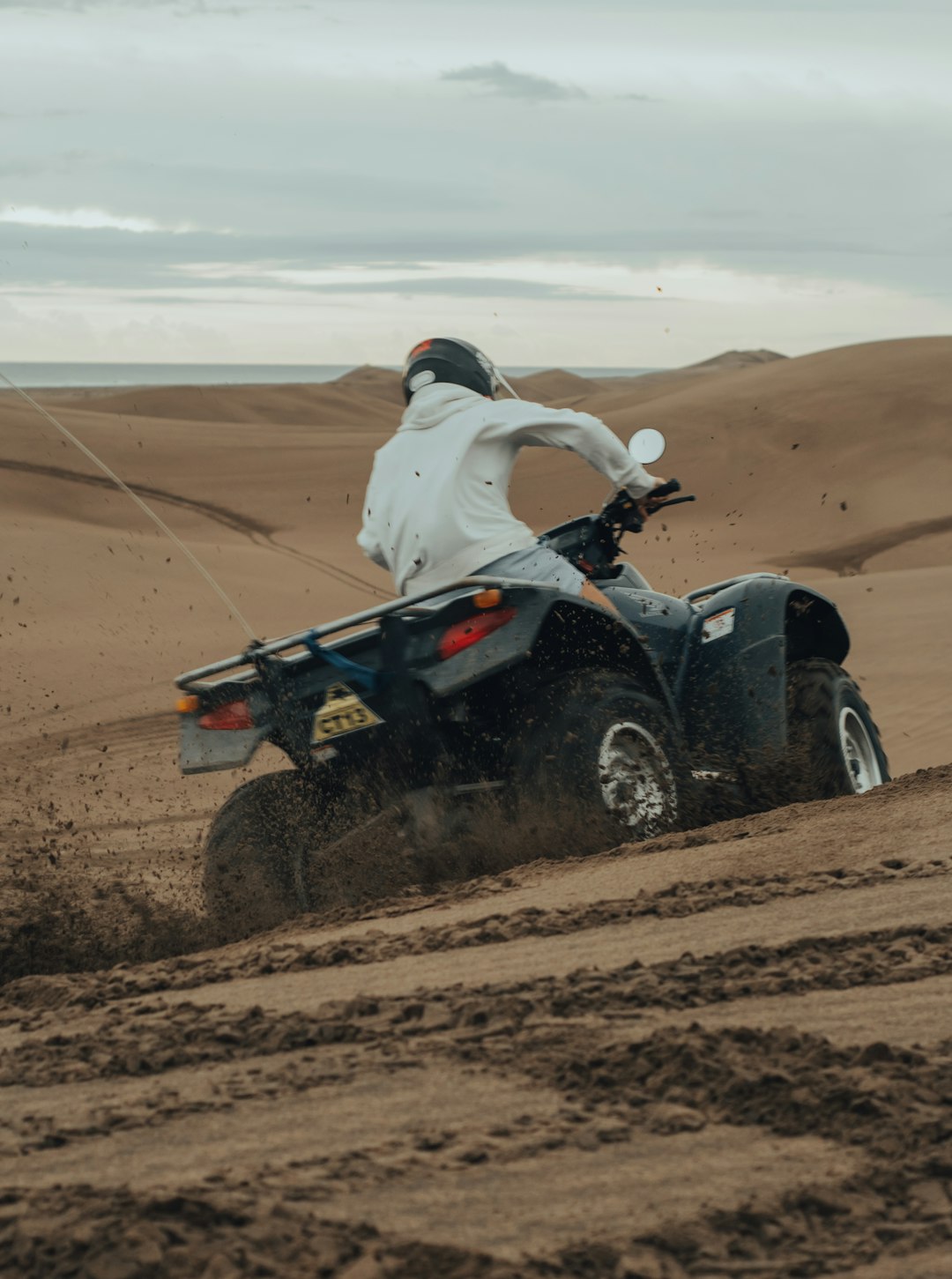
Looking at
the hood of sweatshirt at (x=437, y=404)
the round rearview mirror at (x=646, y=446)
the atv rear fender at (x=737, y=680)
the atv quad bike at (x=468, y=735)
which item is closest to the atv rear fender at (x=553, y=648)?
the atv quad bike at (x=468, y=735)

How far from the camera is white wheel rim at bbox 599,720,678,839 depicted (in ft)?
15.4

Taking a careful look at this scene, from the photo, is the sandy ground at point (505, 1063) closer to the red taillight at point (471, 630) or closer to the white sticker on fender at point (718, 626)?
the red taillight at point (471, 630)

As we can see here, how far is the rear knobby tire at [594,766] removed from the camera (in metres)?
4.57

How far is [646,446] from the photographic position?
210 inches

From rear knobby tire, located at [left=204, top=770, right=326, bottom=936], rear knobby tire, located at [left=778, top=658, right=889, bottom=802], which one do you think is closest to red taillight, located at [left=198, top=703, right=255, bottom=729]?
rear knobby tire, located at [left=204, top=770, right=326, bottom=936]

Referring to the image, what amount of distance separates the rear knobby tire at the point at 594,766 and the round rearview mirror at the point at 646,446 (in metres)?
0.87

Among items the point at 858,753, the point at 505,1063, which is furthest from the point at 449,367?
the point at 505,1063

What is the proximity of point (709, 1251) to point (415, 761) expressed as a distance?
2.52 m

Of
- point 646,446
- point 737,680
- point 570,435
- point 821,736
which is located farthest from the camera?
point 821,736

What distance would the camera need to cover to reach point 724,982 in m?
3.39

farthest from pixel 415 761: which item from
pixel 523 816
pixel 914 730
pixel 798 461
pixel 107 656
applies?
pixel 798 461

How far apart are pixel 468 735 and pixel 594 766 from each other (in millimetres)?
405

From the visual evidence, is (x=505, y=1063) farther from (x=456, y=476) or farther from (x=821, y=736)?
(x=821, y=736)

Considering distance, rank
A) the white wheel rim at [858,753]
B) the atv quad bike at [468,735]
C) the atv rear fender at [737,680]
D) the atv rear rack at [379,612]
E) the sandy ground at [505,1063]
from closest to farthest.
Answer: the sandy ground at [505,1063] < the atv rear rack at [379,612] < the atv quad bike at [468,735] < the atv rear fender at [737,680] < the white wheel rim at [858,753]
